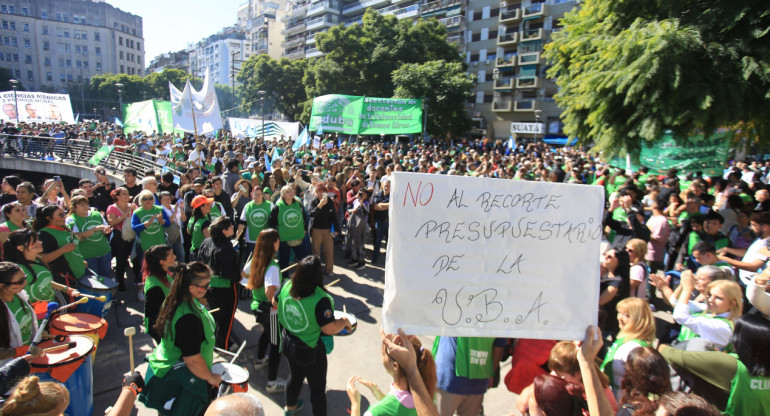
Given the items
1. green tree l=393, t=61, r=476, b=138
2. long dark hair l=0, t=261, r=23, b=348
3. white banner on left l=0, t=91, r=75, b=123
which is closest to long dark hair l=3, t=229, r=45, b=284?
long dark hair l=0, t=261, r=23, b=348

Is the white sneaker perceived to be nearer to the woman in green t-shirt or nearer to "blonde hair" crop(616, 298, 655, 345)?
the woman in green t-shirt

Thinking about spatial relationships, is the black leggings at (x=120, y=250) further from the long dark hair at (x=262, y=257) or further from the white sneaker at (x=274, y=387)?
the white sneaker at (x=274, y=387)

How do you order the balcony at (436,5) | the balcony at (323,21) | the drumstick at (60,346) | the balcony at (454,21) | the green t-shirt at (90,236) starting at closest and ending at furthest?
the drumstick at (60,346), the green t-shirt at (90,236), the balcony at (454,21), the balcony at (436,5), the balcony at (323,21)

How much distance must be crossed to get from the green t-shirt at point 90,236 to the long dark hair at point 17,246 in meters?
1.80

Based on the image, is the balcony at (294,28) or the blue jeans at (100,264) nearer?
the blue jeans at (100,264)

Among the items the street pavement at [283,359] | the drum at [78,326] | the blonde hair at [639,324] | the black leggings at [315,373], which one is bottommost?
the street pavement at [283,359]

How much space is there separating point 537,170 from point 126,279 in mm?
11167

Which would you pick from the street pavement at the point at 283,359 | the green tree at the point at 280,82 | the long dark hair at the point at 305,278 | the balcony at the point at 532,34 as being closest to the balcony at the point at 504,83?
the balcony at the point at 532,34

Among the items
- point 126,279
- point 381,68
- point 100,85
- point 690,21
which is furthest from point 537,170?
point 100,85

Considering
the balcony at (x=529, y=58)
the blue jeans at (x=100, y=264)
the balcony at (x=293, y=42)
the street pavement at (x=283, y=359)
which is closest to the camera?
the street pavement at (x=283, y=359)

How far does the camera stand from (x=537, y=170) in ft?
42.7

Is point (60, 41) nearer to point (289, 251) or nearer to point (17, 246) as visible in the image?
point (289, 251)

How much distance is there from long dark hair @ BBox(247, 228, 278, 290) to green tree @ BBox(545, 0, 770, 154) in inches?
256

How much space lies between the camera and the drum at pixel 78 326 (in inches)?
128
